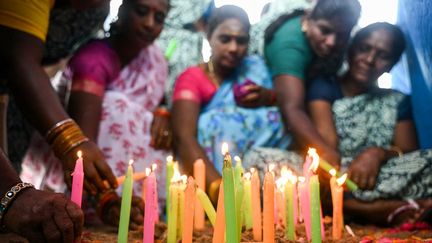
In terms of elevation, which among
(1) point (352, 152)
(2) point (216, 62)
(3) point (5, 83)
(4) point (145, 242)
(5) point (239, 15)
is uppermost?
(5) point (239, 15)

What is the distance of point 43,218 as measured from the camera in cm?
131

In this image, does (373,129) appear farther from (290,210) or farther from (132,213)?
(132,213)

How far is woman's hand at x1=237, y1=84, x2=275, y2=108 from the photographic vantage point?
323cm

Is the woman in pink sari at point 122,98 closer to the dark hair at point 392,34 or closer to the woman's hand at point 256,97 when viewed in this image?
the woman's hand at point 256,97

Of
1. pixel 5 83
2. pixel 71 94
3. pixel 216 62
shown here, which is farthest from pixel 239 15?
pixel 5 83

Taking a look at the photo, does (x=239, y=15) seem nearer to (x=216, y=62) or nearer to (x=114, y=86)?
(x=216, y=62)

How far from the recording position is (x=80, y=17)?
9.31ft

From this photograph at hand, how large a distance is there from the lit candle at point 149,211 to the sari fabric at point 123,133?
1.38 meters

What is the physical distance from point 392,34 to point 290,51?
779 mm

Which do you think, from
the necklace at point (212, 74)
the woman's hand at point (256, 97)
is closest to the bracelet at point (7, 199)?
the woman's hand at point (256, 97)

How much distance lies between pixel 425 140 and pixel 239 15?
1662mm

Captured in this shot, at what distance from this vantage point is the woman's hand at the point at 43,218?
4.29 feet

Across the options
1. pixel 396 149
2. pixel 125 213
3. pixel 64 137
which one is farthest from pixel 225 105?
pixel 125 213

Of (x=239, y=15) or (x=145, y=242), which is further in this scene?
(x=239, y=15)
